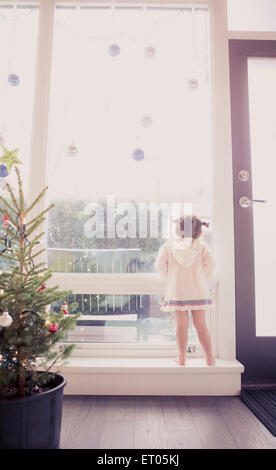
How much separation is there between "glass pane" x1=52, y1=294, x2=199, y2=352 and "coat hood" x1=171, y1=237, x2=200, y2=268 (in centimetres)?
36

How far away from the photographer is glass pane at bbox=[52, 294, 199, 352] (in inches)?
86.3

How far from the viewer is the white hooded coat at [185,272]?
199cm

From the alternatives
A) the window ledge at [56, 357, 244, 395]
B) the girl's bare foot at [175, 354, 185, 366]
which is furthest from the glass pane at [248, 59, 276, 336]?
the girl's bare foot at [175, 354, 185, 366]

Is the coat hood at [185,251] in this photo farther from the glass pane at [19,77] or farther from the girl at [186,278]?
the glass pane at [19,77]

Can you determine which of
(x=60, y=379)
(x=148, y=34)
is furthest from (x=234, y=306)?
(x=148, y=34)

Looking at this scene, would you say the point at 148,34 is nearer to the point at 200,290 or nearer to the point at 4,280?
the point at 200,290

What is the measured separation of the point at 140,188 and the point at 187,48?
1.13 metres

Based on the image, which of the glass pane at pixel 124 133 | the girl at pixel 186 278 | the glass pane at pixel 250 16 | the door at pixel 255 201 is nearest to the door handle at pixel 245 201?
the door at pixel 255 201

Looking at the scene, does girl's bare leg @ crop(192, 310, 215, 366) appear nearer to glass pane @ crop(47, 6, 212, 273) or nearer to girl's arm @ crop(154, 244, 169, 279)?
girl's arm @ crop(154, 244, 169, 279)

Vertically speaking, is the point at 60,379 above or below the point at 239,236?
below

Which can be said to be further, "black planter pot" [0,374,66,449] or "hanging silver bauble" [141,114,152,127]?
"hanging silver bauble" [141,114,152,127]

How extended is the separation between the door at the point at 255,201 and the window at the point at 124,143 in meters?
0.21
